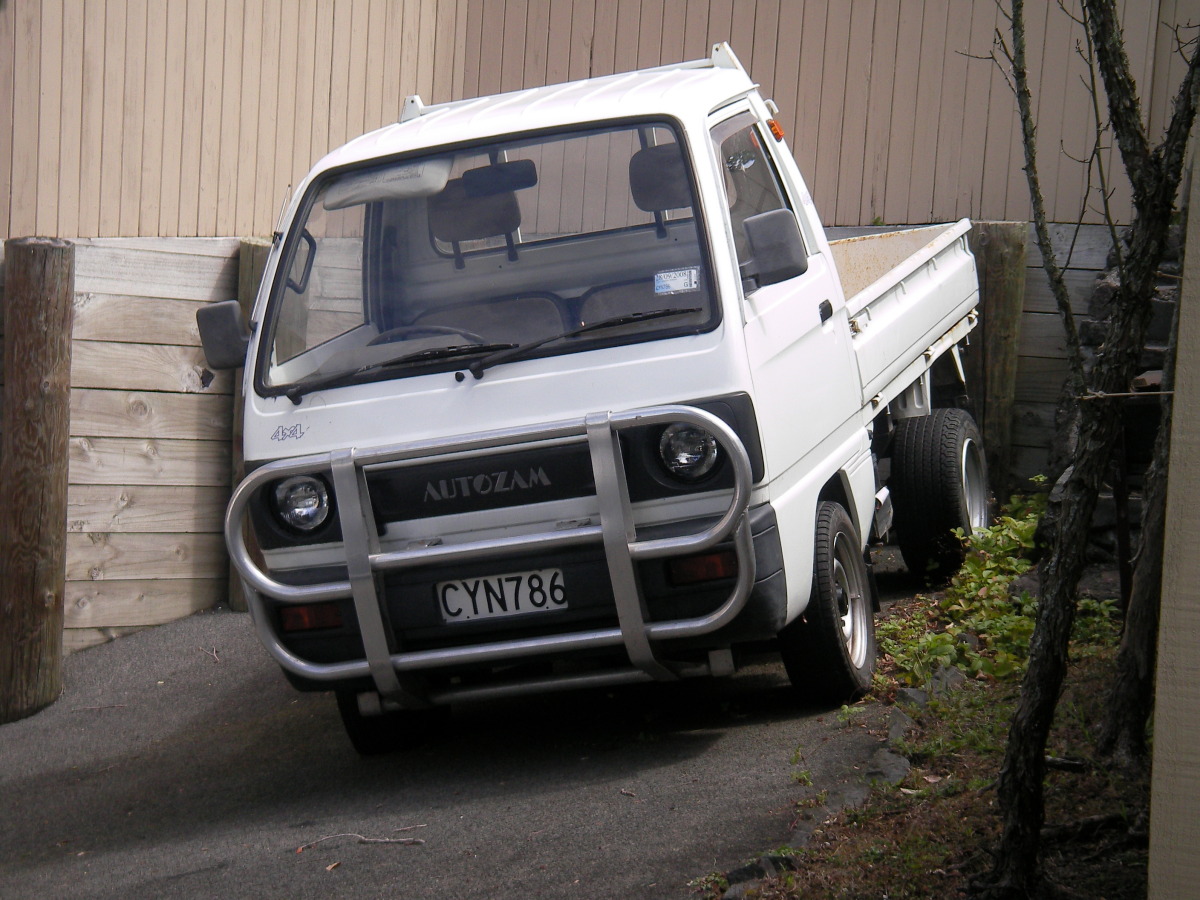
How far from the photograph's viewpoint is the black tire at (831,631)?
15.0 ft

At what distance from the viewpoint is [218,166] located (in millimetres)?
7641

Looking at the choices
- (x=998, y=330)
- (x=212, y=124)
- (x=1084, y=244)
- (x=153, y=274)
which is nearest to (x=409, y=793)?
(x=153, y=274)

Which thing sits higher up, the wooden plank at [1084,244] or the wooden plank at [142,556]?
the wooden plank at [1084,244]

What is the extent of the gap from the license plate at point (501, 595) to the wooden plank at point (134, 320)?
3295 mm

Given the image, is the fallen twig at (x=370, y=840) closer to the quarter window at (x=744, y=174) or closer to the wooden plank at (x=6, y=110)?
the quarter window at (x=744, y=174)

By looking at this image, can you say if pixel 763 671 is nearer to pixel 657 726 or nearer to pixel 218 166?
pixel 657 726

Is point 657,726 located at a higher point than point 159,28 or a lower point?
lower

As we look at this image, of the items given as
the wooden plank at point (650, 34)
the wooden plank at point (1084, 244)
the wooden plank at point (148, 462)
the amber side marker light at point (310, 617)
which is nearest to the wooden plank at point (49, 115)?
the wooden plank at point (148, 462)

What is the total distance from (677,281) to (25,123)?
153 inches

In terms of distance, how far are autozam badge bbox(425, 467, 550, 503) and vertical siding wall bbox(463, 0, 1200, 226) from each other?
16.3 ft

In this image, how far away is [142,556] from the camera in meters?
7.18

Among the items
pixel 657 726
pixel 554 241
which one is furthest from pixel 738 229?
pixel 657 726

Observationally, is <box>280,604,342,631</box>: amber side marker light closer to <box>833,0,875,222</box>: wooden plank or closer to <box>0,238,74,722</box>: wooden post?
<box>0,238,74,722</box>: wooden post

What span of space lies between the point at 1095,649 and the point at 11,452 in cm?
471
